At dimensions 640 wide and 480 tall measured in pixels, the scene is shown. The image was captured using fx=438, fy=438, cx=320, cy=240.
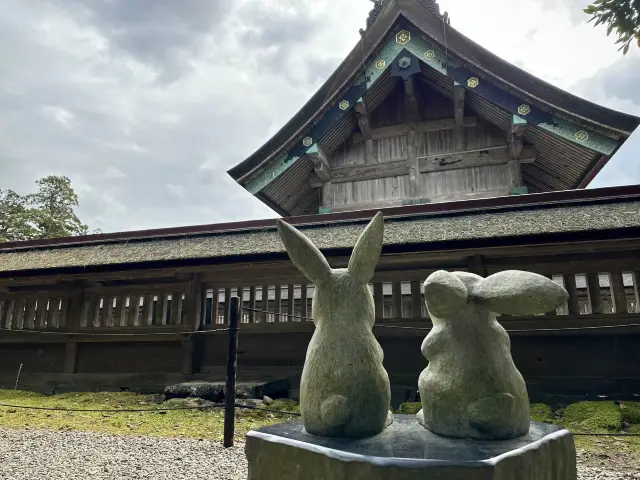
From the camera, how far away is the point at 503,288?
1.98m

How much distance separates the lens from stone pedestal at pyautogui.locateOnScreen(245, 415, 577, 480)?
5.12 feet

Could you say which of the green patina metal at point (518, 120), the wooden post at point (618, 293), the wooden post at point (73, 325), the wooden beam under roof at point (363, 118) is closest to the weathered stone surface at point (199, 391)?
the wooden post at point (73, 325)

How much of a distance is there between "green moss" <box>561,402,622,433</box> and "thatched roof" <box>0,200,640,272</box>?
6.78ft

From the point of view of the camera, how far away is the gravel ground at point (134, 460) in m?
3.59

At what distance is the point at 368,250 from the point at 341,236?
4203 millimetres

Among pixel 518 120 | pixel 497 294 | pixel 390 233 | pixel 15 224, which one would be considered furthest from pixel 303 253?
pixel 15 224

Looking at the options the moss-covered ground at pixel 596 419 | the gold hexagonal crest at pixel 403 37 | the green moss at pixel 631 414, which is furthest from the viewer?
the gold hexagonal crest at pixel 403 37

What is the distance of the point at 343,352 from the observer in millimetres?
→ 2133

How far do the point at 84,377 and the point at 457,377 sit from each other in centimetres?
757

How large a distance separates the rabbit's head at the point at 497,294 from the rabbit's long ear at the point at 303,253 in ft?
1.81

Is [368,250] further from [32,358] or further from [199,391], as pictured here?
[32,358]

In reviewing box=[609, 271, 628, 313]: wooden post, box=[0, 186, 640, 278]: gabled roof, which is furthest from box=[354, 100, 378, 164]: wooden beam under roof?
box=[609, 271, 628, 313]: wooden post

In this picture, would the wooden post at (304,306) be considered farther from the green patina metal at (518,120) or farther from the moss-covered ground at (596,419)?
the green patina metal at (518,120)

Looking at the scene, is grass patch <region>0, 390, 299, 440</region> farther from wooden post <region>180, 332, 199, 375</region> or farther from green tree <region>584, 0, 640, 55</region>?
green tree <region>584, 0, 640, 55</region>
